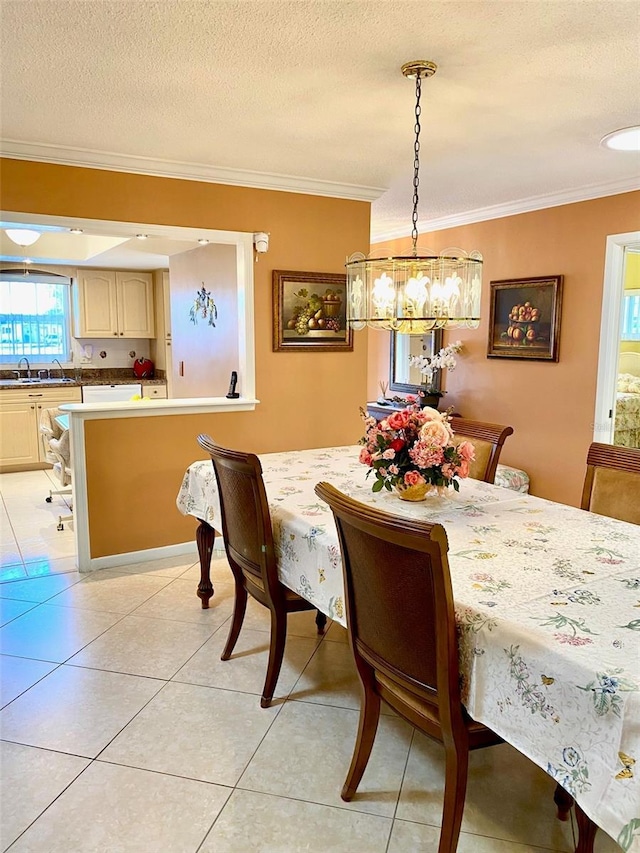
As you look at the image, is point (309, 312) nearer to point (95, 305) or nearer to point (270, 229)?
point (270, 229)

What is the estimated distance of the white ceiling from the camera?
6.31 ft

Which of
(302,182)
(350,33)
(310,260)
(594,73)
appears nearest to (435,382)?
(310,260)

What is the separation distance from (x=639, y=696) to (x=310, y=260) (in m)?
3.48

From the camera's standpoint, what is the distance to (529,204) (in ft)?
14.9

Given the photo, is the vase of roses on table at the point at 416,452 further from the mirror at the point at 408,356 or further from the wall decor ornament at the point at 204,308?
the mirror at the point at 408,356

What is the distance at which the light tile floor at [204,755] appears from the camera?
176 centimetres

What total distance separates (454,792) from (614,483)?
4.67ft

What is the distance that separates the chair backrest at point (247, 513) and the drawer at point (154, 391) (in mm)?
4695

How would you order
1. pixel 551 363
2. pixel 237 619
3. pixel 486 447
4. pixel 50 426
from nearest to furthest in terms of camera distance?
pixel 237 619, pixel 486 447, pixel 551 363, pixel 50 426

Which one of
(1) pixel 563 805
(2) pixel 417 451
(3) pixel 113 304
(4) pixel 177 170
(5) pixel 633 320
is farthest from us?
(3) pixel 113 304

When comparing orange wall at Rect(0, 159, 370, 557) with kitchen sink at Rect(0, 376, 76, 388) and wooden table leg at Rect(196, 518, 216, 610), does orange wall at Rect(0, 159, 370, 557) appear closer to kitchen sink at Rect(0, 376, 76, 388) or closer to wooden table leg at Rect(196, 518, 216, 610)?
wooden table leg at Rect(196, 518, 216, 610)

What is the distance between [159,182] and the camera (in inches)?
143

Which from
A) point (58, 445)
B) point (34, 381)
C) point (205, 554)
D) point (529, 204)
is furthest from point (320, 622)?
point (34, 381)

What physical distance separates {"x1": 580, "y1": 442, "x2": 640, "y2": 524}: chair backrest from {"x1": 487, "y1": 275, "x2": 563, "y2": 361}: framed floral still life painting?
2.05 metres
